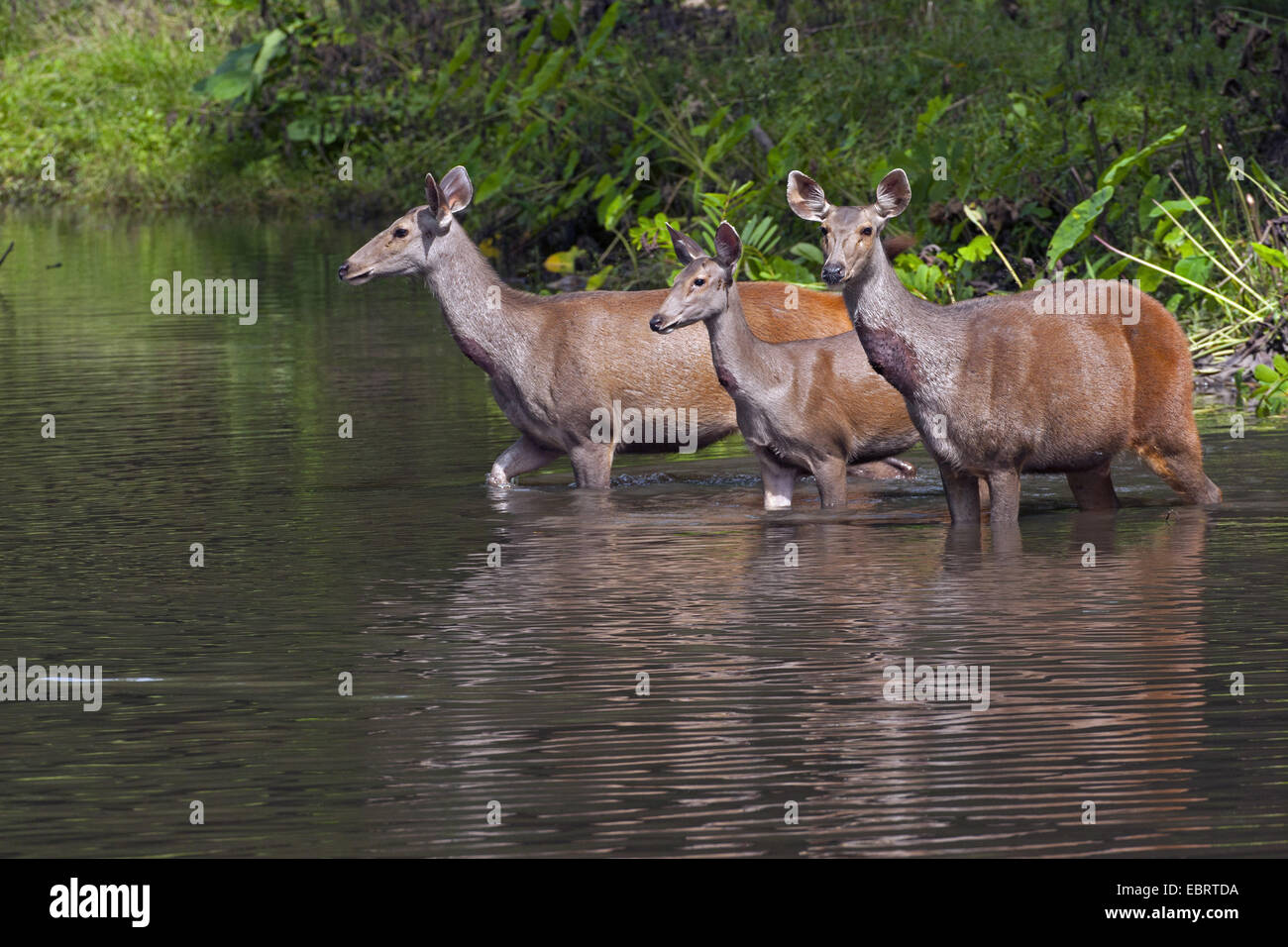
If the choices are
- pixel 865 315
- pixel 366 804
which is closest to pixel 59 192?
pixel 865 315

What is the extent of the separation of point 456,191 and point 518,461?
1.60 m

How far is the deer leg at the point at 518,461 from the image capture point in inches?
496

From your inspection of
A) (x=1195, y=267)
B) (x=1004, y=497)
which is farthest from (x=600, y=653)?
(x=1195, y=267)

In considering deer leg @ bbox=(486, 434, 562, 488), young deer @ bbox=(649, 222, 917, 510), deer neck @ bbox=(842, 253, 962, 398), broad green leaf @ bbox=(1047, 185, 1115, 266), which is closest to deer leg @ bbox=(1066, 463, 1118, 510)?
young deer @ bbox=(649, 222, 917, 510)

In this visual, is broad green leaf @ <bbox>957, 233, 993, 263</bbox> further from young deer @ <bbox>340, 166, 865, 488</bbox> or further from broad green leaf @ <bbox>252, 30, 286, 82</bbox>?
broad green leaf @ <bbox>252, 30, 286, 82</bbox>

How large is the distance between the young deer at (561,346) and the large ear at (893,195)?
7.07ft

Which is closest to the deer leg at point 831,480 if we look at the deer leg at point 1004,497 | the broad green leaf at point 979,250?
the deer leg at point 1004,497

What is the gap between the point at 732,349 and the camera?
38.1ft

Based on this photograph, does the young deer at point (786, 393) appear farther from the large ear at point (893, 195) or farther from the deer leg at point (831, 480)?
the large ear at point (893, 195)

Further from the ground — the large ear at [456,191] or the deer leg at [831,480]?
the large ear at [456,191]

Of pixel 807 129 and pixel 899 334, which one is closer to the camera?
pixel 899 334

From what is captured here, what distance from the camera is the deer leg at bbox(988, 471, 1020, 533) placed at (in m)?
10.5

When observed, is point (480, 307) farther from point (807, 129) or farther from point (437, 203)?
point (807, 129)

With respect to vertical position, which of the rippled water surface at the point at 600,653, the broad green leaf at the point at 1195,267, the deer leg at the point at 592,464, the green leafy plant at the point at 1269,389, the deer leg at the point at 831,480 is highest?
the broad green leaf at the point at 1195,267
